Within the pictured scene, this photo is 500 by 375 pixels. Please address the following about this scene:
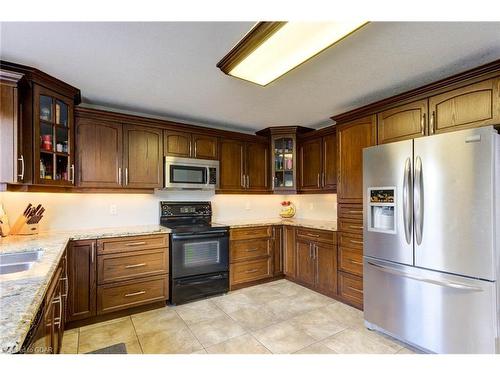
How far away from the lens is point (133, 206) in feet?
10.7

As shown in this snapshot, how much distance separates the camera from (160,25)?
1564mm

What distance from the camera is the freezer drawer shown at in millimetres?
1738

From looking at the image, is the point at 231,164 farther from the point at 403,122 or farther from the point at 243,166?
the point at 403,122

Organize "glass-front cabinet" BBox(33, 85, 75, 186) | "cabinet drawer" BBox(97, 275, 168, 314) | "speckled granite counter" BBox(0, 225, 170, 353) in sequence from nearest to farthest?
"speckled granite counter" BBox(0, 225, 170, 353)
"glass-front cabinet" BBox(33, 85, 75, 186)
"cabinet drawer" BBox(97, 275, 168, 314)

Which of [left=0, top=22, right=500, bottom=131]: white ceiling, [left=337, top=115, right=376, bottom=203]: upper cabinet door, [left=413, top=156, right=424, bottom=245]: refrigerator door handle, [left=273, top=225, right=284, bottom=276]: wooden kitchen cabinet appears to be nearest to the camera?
[left=0, top=22, right=500, bottom=131]: white ceiling

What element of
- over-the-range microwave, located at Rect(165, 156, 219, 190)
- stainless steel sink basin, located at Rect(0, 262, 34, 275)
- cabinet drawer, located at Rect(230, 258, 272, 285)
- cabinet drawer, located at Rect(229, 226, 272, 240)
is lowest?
cabinet drawer, located at Rect(230, 258, 272, 285)

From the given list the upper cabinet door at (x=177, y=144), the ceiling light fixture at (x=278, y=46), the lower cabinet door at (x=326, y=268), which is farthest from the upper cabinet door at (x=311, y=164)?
the ceiling light fixture at (x=278, y=46)

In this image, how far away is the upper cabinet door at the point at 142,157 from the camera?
3.00 m

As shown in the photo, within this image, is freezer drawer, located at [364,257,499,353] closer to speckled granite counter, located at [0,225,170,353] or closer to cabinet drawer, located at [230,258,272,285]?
cabinet drawer, located at [230,258,272,285]

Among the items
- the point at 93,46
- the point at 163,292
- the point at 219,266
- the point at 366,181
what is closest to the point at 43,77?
the point at 93,46

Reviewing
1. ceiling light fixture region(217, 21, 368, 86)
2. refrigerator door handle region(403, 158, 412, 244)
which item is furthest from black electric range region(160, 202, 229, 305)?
refrigerator door handle region(403, 158, 412, 244)

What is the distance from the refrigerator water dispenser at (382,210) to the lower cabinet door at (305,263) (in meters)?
1.15

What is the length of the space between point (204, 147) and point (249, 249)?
153 cm

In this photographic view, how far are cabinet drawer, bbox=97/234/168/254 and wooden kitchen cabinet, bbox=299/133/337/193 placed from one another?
2150 mm
